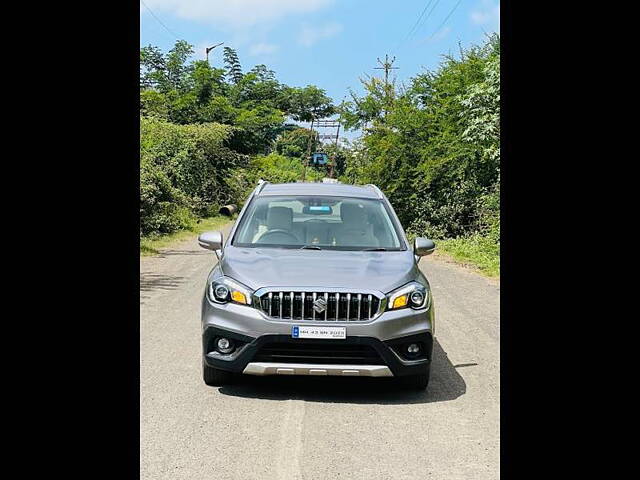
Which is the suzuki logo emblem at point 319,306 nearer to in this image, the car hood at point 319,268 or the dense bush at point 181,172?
the car hood at point 319,268

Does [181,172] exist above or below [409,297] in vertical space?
above

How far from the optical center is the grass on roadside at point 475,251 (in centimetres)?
1703

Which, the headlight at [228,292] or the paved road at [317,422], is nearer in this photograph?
the paved road at [317,422]

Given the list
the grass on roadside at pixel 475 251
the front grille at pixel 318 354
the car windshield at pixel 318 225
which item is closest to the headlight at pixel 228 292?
the front grille at pixel 318 354

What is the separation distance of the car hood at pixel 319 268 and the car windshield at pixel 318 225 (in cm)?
23

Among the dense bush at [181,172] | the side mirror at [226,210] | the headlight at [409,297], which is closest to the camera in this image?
the headlight at [409,297]

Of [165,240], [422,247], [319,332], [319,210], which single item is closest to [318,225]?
[319,210]

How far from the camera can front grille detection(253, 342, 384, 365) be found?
598 centimetres

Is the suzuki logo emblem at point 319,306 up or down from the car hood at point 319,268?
down

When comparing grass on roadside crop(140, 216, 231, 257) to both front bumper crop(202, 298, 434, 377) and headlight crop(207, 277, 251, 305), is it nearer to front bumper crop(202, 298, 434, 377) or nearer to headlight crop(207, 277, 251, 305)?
headlight crop(207, 277, 251, 305)

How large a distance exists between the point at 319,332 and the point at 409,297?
Answer: 775mm

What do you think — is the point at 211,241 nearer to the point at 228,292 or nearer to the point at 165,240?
the point at 228,292

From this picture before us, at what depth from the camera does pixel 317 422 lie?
5602 mm
